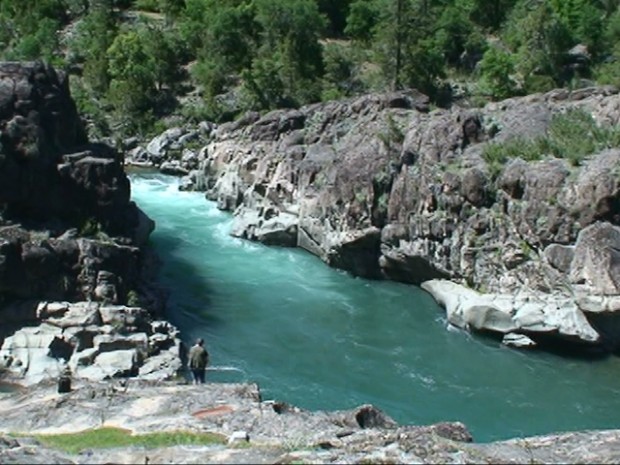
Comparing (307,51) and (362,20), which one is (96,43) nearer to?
(307,51)

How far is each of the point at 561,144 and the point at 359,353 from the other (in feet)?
47.1

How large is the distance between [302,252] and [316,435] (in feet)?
96.7

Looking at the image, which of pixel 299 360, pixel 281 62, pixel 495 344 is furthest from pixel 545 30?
pixel 299 360

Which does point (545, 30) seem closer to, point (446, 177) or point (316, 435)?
point (446, 177)

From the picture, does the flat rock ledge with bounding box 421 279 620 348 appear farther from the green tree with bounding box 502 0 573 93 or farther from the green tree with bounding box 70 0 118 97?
the green tree with bounding box 70 0 118 97

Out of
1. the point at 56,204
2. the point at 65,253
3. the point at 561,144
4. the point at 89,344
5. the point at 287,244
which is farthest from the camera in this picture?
the point at 287,244

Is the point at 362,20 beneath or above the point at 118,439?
above

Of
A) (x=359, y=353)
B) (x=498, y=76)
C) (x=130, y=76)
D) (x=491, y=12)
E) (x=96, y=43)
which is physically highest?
(x=491, y=12)

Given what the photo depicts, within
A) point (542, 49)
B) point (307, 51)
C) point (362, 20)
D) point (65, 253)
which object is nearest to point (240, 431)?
point (65, 253)

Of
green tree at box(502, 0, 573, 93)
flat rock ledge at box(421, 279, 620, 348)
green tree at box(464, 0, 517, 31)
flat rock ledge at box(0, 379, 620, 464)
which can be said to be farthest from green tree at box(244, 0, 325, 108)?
flat rock ledge at box(0, 379, 620, 464)

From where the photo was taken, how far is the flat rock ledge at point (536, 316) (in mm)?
35688

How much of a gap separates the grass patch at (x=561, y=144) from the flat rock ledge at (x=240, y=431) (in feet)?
75.4

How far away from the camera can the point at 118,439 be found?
1878cm

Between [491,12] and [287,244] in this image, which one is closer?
[287,244]
